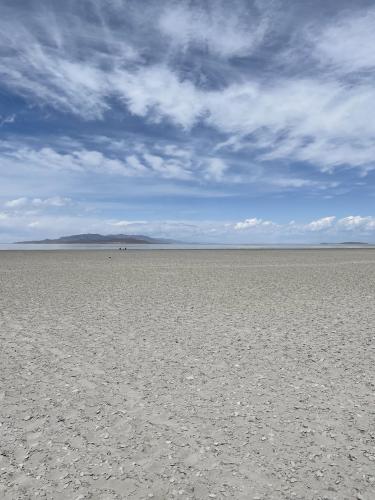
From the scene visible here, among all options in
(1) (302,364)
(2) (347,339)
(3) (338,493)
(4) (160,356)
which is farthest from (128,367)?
(2) (347,339)

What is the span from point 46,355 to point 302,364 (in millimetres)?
6153

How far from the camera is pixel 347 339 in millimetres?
10883

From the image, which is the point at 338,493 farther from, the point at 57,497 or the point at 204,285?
the point at 204,285

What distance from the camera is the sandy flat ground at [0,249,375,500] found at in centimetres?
478

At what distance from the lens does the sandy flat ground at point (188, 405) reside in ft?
15.7

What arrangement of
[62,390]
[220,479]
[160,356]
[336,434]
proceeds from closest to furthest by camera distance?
[220,479]
[336,434]
[62,390]
[160,356]

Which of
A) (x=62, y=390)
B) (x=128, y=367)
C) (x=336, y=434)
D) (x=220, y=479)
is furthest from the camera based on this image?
(x=128, y=367)

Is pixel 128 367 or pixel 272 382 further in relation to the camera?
pixel 128 367

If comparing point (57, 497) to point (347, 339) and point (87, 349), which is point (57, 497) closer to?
point (87, 349)

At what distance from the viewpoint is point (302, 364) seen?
29.0 feet

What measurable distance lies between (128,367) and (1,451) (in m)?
3.62

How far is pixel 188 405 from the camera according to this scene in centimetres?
679

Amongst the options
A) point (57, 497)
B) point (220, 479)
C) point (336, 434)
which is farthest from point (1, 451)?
point (336, 434)

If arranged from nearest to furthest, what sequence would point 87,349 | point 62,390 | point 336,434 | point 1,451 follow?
point 1,451 < point 336,434 < point 62,390 < point 87,349
